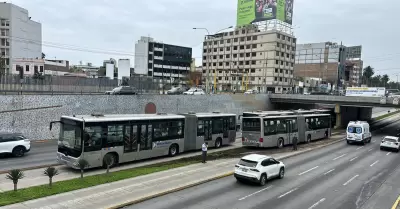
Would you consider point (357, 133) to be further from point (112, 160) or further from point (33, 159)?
point (33, 159)

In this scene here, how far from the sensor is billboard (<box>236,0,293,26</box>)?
94625 millimetres

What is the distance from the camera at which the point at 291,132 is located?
32.2m

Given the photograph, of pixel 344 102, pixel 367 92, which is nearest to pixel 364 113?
pixel 344 102

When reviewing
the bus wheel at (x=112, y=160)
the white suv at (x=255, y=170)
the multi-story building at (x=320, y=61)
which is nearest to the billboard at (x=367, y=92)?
the white suv at (x=255, y=170)

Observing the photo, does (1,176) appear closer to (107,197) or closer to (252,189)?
(107,197)

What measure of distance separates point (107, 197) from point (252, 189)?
7552 mm

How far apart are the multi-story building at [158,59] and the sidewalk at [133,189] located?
107 meters

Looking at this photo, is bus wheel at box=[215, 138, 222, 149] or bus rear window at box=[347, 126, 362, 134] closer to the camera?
bus wheel at box=[215, 138, 222, 149]

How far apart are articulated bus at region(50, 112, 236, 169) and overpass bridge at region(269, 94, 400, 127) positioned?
94.1 ft

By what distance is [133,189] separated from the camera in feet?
49.8

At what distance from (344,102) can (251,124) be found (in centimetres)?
2775

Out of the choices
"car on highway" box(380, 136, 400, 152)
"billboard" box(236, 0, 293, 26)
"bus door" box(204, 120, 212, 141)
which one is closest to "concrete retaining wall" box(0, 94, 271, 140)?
"bus door" box(204, 120, 212, 141)

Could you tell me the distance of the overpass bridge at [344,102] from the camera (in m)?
45.1

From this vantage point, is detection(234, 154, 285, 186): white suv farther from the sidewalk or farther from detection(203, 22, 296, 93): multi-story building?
detection(203, 22, 296, 93): multi-story building
